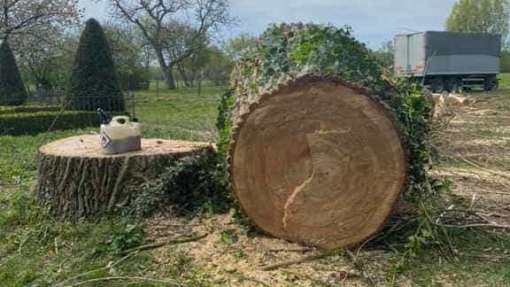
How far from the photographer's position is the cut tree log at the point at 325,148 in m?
2.66

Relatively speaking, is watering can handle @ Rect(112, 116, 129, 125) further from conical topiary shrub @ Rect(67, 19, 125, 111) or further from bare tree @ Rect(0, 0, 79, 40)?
bare tree @ Rect(0, 0, 79, 40)

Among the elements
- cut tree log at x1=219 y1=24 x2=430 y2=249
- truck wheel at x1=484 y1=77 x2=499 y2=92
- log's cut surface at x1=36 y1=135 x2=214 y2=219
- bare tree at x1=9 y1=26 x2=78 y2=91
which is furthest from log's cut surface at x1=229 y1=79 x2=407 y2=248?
truck wheel at x1=484 y1=77 x2=499 y2=92

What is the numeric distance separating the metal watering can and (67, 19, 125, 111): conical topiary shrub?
9.11 metres

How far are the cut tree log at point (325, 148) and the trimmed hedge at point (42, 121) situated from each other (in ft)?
25.7

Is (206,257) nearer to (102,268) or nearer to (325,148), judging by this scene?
(102,268)

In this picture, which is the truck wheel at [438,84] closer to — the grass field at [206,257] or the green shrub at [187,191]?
the grass field at [206,257]

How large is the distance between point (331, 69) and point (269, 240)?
98 centimetres

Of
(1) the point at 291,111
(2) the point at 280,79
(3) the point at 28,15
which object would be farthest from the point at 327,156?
(3) the point at 28,15

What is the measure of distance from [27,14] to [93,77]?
448 centimetres

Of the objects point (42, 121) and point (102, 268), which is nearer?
point (102, 268)

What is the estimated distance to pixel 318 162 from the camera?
275 cm

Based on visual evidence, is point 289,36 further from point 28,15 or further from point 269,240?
point 28,15

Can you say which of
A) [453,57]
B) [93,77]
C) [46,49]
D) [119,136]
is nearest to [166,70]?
[46,49]

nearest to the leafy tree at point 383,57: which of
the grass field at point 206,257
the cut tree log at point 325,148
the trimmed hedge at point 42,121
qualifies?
the cut tree log at point 325,148
